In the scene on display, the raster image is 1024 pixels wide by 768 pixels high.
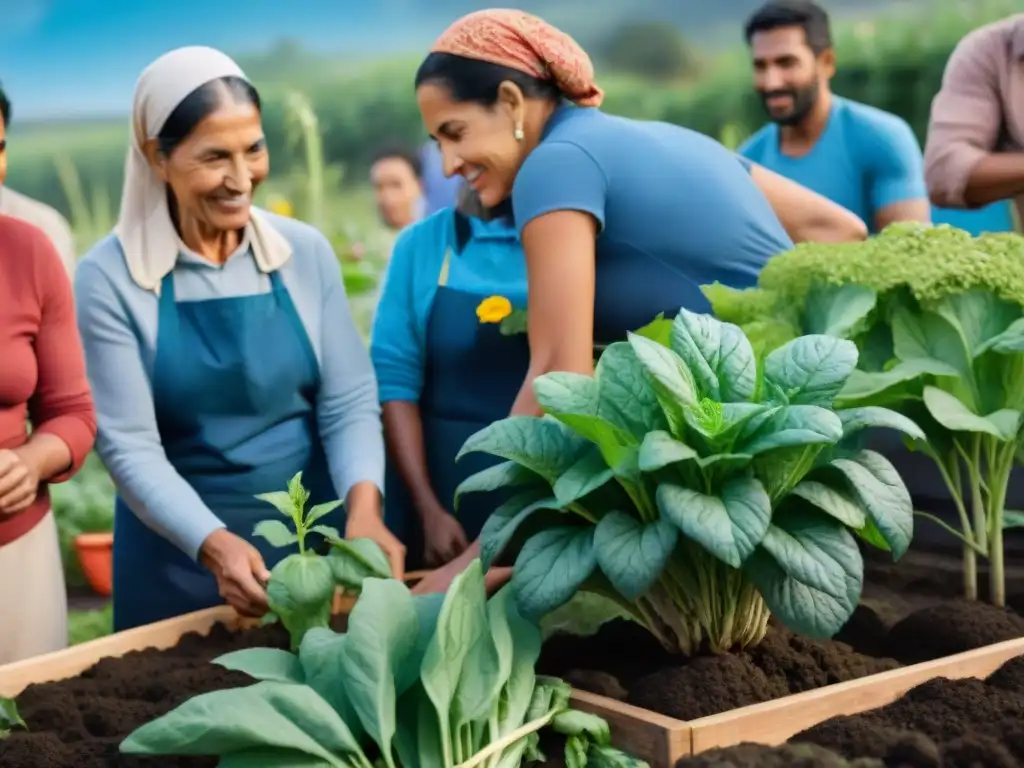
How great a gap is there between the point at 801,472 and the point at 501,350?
0.77 metres

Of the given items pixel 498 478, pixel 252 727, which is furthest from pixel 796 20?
pixel 252 727

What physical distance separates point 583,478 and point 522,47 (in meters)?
0.73

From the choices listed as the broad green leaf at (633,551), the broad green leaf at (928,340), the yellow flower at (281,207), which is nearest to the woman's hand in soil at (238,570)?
the broad green leaf at (633,551)

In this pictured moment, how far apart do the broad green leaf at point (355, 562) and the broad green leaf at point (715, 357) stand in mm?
456

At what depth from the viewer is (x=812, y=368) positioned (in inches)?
57.6

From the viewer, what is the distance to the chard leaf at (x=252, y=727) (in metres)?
1.24

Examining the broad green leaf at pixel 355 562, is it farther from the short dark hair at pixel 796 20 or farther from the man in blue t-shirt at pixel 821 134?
the short dark hair at pixel 796 20

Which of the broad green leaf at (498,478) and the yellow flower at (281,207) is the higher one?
the yellow flower at (281,207)

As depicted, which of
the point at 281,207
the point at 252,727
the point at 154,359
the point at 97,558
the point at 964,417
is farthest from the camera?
the point at 281,207

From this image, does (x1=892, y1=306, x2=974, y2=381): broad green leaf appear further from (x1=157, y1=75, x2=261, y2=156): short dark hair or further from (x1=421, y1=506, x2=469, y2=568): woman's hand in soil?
(x1=157, y1=75, x2=261, y2=156): short dark hair

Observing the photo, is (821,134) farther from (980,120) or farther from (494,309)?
(494,309)

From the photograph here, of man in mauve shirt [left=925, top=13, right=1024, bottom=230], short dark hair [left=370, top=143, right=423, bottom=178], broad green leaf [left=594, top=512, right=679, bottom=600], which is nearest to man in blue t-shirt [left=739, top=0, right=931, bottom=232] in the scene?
man in mauve shirt [left=925, top=13, right=1024, bottom=230]

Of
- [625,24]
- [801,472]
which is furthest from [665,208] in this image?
[625,24]

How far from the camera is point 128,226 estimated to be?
2.06 meters
